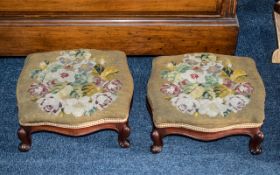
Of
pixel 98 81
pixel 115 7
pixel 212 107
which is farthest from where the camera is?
pixel 115 7

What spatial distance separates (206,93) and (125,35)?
56 cm

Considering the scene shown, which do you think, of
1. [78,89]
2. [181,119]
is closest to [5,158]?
[78,89]

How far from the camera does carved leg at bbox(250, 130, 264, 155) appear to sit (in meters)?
1.91

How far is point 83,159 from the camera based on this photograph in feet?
6.66

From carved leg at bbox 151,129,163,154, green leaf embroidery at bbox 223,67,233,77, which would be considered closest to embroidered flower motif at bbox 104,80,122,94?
carved leg at bbox 151,129,163,154

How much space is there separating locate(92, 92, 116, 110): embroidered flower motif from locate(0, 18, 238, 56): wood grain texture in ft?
1.44

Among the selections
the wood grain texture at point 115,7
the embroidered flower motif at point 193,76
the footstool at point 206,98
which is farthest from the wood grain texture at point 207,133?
the wood grain texture at point 115,7

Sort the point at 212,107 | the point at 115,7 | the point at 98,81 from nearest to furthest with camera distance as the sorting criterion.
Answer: the point at 212,107 → the point at 98,81 → the point at 115,7

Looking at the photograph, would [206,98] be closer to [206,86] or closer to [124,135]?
[206,86]

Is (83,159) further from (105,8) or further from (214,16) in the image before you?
(214,16)

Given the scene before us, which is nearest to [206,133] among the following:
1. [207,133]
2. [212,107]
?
[207,133]

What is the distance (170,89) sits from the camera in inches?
74.9

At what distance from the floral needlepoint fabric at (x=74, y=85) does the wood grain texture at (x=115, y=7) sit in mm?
219

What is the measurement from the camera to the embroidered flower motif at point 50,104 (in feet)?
6.01
